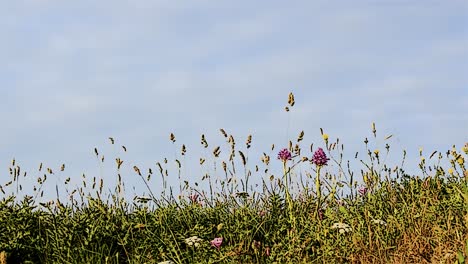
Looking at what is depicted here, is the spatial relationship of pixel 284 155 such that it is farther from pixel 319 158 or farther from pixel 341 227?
pixel 341 227

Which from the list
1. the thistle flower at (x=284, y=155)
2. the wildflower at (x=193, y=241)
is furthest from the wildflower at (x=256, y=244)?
the thistle flower at (x=284, y=155)

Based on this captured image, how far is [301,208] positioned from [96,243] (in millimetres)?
1986

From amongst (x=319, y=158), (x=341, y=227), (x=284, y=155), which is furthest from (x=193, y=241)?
(x=319, y=158)

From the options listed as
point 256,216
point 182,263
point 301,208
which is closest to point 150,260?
point 182,263

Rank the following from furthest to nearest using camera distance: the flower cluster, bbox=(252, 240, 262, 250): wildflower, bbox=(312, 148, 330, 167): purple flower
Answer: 1. bbox=(312, 148, 330, 167): purple flower
2. bbox=(252, 240, 262, 250): wildflower
3. the flower cluster

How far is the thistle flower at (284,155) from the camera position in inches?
246

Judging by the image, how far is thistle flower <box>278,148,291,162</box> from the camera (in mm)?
6242

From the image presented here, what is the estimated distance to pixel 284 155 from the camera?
6.25m

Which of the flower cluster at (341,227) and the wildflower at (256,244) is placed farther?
the wildflower at (256,244)

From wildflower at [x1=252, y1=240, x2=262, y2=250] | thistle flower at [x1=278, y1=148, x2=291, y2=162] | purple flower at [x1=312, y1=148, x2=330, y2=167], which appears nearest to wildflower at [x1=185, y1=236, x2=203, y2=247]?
wildflower at [x1=252, y1=240, x2=262, y2=250]

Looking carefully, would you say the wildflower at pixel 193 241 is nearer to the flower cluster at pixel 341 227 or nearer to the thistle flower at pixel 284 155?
the flower cluster at pixel 341 227

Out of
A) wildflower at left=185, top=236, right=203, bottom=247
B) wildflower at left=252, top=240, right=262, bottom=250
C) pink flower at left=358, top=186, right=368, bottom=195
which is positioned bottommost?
wildflower at left=252, top=240, right=262, bottom=250

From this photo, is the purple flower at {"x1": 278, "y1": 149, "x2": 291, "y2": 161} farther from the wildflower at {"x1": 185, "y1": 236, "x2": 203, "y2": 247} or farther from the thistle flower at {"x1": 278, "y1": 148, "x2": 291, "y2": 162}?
the wildflower at {"x1": 185, "y1": 236, "x2": 203, "y2": 247}

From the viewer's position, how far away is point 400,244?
18.3ft
